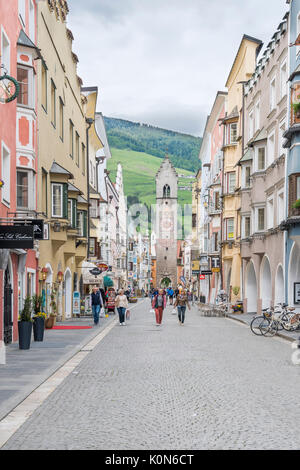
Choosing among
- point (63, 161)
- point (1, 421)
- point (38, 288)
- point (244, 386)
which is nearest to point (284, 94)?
point (63, 161)

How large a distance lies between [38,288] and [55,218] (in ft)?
12.1

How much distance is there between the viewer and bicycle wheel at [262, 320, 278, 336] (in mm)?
24766

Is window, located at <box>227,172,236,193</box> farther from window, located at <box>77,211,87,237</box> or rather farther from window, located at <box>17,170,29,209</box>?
window, located at <box>17,170,29,209</box>

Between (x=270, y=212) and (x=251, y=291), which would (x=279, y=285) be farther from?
(x=251, y=291)

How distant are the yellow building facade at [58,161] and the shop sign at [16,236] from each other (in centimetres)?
780

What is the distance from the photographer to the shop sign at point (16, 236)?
16.6 metres

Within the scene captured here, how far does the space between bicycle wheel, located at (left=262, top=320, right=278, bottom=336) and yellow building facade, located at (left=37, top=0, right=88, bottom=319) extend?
8202mm

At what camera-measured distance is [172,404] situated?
10.3 meters

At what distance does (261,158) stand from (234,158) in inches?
537

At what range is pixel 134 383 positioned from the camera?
12578 mm

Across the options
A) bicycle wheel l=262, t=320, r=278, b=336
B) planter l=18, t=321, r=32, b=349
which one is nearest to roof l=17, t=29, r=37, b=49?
planter l=18, t=321, r=32, b=349

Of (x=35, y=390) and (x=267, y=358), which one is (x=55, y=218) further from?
(x=35, y=390)

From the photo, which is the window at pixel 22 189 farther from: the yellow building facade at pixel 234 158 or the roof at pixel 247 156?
the yellow building facade at pixel 234 158

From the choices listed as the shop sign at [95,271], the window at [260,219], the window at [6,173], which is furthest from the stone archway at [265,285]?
the window at [6,173]
